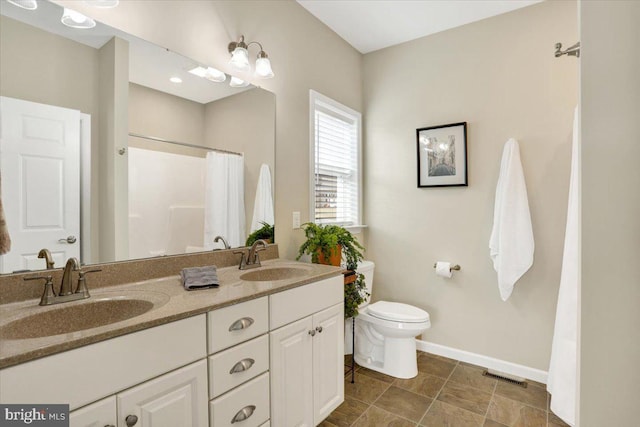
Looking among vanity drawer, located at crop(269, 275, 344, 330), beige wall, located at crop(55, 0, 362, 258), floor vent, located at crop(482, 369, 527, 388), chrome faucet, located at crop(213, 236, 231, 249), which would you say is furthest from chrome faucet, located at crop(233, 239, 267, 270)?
floor vent, located at crop(482, 369, 527, 388)

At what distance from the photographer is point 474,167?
8.48 ft

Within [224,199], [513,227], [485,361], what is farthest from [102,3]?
[485,361]

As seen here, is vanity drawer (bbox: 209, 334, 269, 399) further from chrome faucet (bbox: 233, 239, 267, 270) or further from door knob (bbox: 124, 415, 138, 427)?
chrome faucet (bbox: 233, 239, 267, 270)

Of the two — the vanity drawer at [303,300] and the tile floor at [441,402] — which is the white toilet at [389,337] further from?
the vanity drawer at [303,300]

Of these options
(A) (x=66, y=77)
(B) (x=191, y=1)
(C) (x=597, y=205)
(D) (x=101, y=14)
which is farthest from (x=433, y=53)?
(A) (x=66, y=77)

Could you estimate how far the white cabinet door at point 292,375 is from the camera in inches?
57.3

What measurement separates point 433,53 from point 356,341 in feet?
8.27

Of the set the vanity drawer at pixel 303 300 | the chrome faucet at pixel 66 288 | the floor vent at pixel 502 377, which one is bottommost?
the floor vent at pixel 502 377

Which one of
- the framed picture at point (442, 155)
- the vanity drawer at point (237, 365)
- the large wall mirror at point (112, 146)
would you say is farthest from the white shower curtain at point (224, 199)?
the framed picture at point (442, 155)

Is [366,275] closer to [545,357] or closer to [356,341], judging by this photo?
[356,341]

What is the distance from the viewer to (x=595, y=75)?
1.00m

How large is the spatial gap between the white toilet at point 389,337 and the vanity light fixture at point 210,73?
1.74 metres

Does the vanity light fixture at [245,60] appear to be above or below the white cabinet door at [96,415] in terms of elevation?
above

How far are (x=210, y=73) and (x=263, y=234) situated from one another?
102 centimetres
